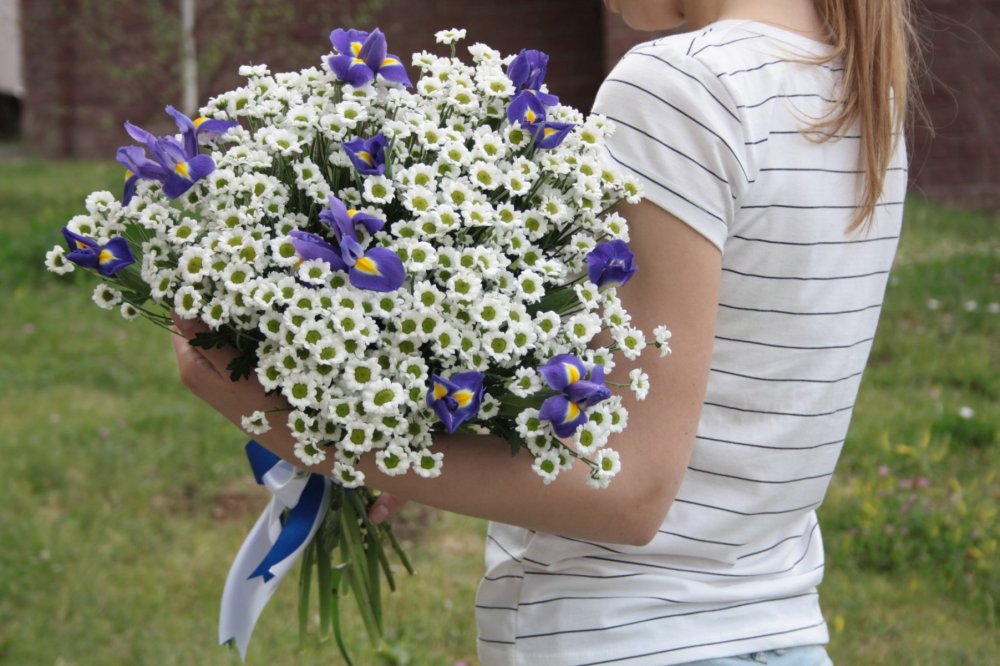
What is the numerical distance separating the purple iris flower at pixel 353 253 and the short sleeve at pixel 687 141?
0.31 metres

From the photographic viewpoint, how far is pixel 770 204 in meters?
1.35

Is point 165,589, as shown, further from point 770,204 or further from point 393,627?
point 770,204

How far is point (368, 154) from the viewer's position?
1256 millimetres

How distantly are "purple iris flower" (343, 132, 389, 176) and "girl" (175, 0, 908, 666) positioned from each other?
11.0 inches

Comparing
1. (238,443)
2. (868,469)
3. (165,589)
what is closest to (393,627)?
(165,589)

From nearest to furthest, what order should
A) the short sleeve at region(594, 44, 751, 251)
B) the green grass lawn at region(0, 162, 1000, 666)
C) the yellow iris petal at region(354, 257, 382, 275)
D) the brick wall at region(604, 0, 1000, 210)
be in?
the yellow iris petal at region(354, 257, 382, 275), the short sleeve at region(594, 44, 751, 251), the green grass lawn at region(0, 162, 1000, 666), the brick wall at region(604, 0, 1000, 210)

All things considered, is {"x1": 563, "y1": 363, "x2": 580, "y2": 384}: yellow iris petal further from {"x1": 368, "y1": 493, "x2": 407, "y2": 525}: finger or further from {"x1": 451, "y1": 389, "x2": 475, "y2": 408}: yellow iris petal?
{"x1": 368, "y1": 493, "x2": 407, "y2": 525}: finger

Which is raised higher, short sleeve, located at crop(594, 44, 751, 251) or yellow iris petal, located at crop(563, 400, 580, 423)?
short sleeve, located at crop(594, 44, 751, 251)

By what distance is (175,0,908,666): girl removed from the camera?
4.25 feet

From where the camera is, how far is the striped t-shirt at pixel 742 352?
4.27 ft

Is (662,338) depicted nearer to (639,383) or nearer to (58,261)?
(639,383)

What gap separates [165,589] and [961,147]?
7544 mm

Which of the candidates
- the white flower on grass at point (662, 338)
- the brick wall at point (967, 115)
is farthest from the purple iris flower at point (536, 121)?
the brick wall at point (967, 115)

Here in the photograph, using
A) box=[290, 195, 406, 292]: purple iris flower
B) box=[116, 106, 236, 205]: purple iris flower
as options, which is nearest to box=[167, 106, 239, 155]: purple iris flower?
box=[116, 106, 236, 205]: purple iris flower
